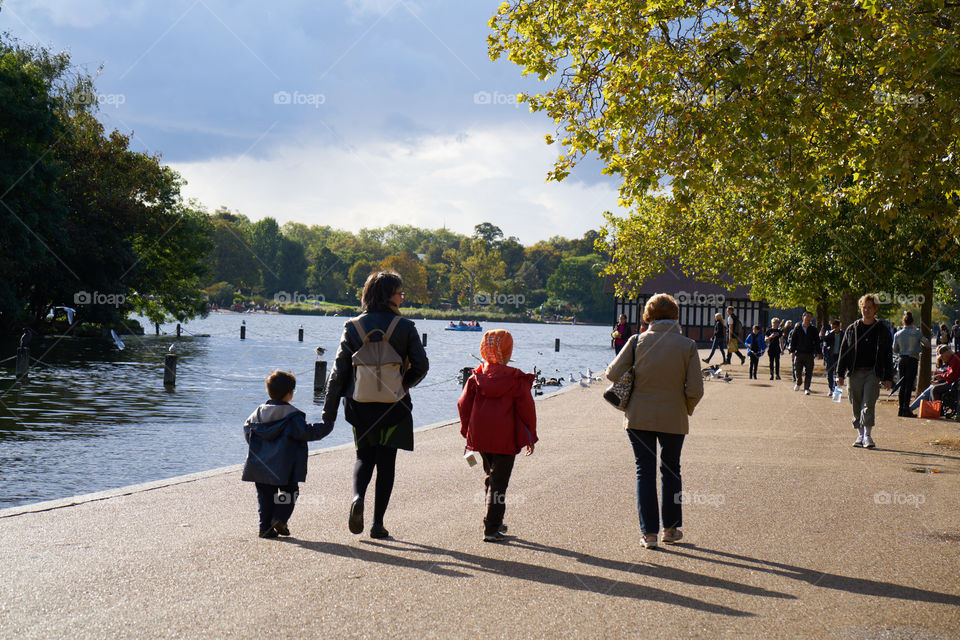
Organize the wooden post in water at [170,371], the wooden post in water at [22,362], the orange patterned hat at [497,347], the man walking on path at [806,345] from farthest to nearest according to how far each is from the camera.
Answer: the wooden post in water at [22,362] < the wooden post in water at [170,371] < the man walking on path at [806,345] < the orange patterned hat at [497,347]

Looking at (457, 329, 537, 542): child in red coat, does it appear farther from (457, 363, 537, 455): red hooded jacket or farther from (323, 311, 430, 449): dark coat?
(323, 311, 430, 449): dark coat

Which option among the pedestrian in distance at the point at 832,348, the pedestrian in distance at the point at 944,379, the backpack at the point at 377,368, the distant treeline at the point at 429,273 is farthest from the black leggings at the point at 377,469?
the distant treeline at the point at 429,273

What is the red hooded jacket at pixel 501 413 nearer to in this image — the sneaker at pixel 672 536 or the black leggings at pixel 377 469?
the black leggings at pixel 377 469

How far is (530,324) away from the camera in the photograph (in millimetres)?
134000

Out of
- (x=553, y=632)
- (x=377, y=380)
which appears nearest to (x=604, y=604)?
(x=553, y=632)

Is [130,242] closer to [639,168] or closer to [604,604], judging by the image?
[639,168]

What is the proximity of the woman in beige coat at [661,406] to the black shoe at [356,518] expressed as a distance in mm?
1833

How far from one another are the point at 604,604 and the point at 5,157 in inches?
1307

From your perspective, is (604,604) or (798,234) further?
(798,234)

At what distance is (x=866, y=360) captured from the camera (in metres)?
10.7

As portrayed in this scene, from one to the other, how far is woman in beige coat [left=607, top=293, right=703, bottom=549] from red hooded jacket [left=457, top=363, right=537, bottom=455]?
24.7 inches

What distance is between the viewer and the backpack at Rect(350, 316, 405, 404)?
226 inches

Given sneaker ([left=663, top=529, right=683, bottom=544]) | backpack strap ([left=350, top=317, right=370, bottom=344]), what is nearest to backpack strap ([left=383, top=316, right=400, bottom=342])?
backpack strap ([left=350, top=317, right=370, bottom=344])

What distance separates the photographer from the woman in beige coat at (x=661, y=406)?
5871mm
